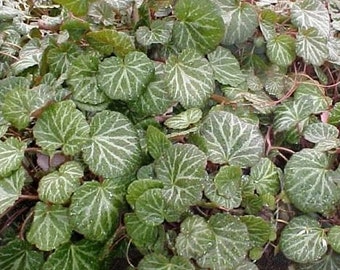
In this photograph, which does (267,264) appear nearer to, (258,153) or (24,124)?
(258,153)

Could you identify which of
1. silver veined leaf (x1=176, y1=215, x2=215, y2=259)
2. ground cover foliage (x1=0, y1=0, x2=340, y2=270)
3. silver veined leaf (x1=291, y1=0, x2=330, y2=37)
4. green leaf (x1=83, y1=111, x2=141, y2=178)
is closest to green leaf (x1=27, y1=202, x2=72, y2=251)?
ground cover foliage (x1=0, y1=0, x2=340, y2=270)

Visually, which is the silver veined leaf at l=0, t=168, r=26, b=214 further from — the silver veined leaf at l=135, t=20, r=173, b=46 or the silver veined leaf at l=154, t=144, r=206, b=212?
the silver veined leaf at l=135, t=20, r=173, b=46

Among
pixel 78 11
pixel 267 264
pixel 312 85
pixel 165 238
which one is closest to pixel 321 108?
pixel 312 85

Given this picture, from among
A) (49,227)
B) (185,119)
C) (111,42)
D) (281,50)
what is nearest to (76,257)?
(49,227)

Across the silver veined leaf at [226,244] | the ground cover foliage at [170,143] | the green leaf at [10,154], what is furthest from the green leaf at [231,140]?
the green leaf at [10,154]

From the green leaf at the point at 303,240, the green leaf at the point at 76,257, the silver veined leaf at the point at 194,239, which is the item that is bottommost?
the green leaf at the point at 76,257

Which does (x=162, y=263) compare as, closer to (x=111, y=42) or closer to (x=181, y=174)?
(x=181, y=174)

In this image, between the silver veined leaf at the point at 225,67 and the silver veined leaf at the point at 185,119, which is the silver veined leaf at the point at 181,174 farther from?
the silver veined leaf at the point at 225,67
